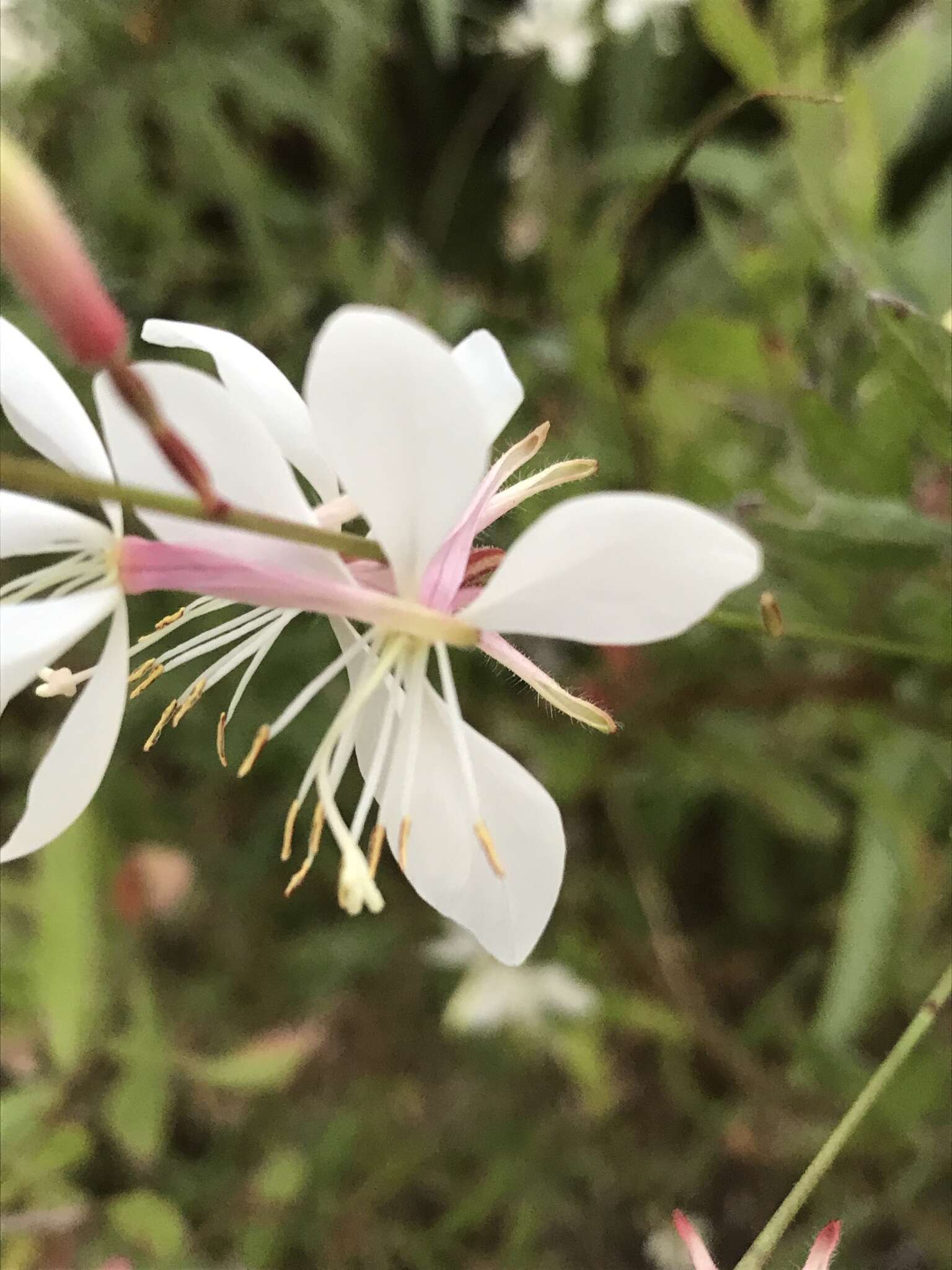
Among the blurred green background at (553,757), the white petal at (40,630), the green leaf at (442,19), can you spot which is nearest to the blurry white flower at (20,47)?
the blurred green background at (553,757)

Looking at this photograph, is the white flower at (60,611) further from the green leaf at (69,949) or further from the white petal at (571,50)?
the white petal at (571,50)

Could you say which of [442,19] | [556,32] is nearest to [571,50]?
[556,32]

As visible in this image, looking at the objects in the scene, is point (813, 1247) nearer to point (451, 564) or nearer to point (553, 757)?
point (451, 564)

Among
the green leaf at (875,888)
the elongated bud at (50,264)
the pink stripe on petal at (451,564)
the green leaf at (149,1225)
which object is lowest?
the green leaf at (149,1225)

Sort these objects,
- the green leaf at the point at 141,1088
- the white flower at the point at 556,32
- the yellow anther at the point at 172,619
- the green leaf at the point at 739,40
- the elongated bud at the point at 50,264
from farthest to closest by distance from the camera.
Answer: the white flower at the point at 556,32 < the green leaf at the point at 141,1088 < the green leaf at the point at 739,40 < the yellow anther at the point at 172,619 < the elongated bud at the point at 50,264

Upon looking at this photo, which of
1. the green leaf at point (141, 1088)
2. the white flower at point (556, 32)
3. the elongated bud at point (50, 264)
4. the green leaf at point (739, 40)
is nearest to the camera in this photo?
the elongated bud at point (50, 264)

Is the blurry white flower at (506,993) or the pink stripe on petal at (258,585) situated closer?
the pink stripe on petal at (258,585)

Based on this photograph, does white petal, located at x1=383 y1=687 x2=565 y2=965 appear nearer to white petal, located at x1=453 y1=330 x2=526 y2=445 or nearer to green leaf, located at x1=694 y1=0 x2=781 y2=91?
white petal, located at x1=453 y1=330 x2=526 y2=445
